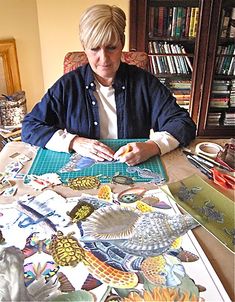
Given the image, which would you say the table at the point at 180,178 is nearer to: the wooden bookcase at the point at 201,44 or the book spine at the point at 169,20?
the wooden bookcase at the point at 201,44

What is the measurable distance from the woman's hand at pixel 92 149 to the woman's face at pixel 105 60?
0.28 metres

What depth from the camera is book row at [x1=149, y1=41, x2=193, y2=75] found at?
8.15ft

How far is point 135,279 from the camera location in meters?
0.56

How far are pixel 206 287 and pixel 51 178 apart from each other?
1.61 ft

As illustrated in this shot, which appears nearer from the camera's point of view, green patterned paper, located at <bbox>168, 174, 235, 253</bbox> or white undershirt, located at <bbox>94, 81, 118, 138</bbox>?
green patterned paper, located at <bbox>168, 174, 235, 253</bbox>

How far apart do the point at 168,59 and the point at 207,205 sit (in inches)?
78.5

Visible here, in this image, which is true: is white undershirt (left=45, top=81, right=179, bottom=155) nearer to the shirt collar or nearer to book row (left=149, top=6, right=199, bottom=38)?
the shirt collar

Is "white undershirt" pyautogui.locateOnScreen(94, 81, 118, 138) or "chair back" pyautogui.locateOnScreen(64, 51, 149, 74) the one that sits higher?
"chair back" pyautogui.locateOnScreen(64, 51, 149, 74)

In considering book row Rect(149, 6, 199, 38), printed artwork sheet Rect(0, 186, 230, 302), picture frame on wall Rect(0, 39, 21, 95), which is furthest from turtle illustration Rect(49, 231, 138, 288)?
book row Rect(149, 6, 199, 38)

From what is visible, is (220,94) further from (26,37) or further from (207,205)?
(207,205)

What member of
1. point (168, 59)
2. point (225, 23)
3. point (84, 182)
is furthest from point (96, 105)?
point (225, 23)

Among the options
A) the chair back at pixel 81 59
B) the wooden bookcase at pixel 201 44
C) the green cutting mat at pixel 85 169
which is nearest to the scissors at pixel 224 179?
the green cutting mat at pixel 85 169

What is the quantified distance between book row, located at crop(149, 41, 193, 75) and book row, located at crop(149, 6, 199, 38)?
0.08 m

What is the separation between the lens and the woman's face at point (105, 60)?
1062 millimetres
